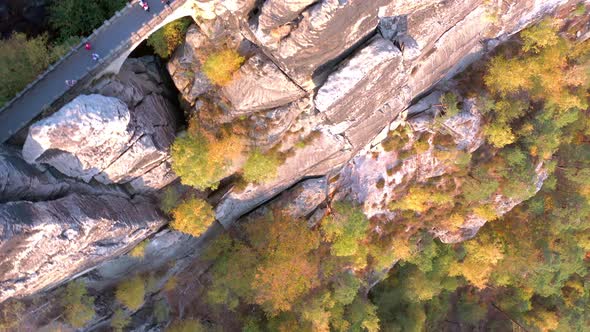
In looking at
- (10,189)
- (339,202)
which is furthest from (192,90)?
(339,202)

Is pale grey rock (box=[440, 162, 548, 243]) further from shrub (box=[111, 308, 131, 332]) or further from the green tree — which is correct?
shrub (box=[111, 308, 131, 332])

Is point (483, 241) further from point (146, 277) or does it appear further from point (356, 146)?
point (146, 277)

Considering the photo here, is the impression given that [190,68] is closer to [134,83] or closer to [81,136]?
[134,83]

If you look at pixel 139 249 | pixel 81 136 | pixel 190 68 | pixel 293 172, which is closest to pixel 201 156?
pixel 190 68

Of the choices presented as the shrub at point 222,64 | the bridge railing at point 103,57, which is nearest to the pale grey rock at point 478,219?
the shrub at point 222,64

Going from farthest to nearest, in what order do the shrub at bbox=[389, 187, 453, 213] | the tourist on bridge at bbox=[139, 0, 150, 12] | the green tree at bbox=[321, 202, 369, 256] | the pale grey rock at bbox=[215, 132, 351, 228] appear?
1. the shrub at bbox=[389, 187, 453, 213]
2. the green tree at bbox=[321, 202, 369, 256]
3. the pale grey rock at bbox=[215, 132, 351, 228]
4. the tourist on bridge at bbox=[139, 0, 150, 12]

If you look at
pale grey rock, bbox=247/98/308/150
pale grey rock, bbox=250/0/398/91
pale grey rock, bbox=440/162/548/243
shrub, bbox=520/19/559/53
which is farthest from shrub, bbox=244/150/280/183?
shrub, bbox=520/19/559/53
